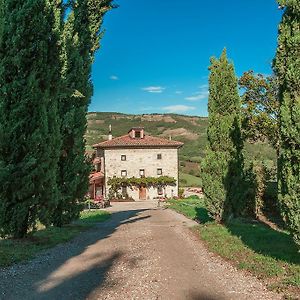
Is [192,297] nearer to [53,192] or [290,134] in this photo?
[290,134]

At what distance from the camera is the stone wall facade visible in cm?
4809

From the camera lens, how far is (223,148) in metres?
16.5

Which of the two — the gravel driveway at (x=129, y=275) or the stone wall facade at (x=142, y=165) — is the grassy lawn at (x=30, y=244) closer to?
the gravel driveway at (x=129, y=275)

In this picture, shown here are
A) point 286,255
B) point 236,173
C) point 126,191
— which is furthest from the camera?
point 126,191

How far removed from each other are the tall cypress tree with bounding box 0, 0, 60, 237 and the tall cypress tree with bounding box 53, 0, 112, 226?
3009 mm

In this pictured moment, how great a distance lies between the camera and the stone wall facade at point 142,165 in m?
48.1

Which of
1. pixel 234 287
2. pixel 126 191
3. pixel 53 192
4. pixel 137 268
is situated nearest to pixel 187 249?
pixel 137 268

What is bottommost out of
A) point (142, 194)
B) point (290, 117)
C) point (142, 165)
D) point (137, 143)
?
point (142, 194)

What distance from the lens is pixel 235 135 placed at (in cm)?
1683

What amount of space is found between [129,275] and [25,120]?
631 centimetres

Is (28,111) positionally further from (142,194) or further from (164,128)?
(164,128)

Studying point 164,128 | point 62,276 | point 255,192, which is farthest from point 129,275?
point 164,128

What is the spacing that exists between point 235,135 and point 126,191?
32.8 m

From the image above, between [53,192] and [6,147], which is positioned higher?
[6,147]
